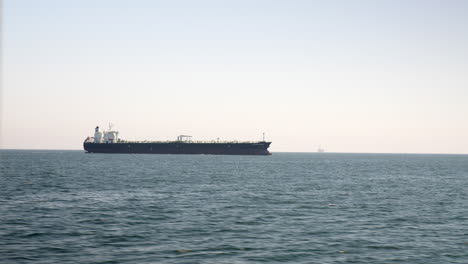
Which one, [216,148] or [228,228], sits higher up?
[216,148]

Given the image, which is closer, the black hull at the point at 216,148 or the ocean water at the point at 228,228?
the ocean water at the point at 228,228

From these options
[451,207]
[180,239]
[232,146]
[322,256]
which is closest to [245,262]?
[322,256]

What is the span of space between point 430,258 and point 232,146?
173163 millimetres

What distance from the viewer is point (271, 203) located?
38125mm

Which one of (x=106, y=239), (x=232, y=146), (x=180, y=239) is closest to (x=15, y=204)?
(x=106, y=239)

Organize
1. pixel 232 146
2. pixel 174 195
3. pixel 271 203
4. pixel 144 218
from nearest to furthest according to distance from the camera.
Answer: pixel 144 218, pixel 271 203, pixel 174 195, pixel 232 146

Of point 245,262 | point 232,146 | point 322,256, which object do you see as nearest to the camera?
point 245,262

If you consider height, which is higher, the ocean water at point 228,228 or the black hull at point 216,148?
the black hull at point 216,148

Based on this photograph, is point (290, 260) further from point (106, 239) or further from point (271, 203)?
point (271, 203)

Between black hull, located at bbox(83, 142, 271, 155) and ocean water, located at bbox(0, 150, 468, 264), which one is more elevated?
black hull, located at bbox(83, 142, 271, 155)

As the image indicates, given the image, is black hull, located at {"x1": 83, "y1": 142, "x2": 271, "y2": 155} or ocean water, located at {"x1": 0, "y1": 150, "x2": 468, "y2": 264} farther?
black hull, located at {"x1": 83, "y1": 142, "x2": 271, "y2": 155}

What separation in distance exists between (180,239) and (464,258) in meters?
13.3

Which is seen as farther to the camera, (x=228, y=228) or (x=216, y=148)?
(x=216, y=148)

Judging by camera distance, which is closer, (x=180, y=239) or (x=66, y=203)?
(x=180, y=239)
